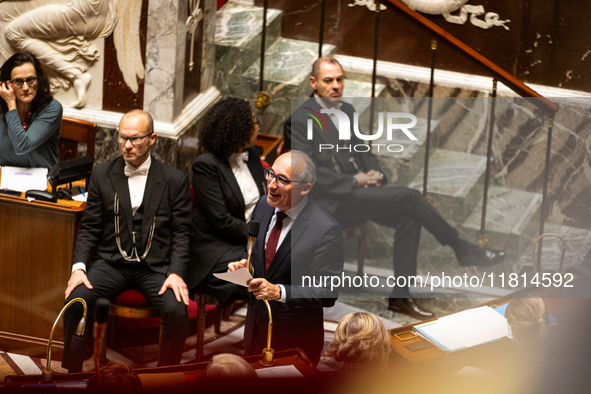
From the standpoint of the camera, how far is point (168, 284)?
11.4ft

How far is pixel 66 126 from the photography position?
4.36 metres

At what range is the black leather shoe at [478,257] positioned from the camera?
4.05 m

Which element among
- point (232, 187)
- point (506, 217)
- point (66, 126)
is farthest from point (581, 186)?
point (66, 126)

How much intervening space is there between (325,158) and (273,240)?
1.13 meters

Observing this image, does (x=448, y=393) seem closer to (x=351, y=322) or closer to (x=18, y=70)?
(x=351, y=322)

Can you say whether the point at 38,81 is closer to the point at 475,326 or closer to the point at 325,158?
the point at 325,158

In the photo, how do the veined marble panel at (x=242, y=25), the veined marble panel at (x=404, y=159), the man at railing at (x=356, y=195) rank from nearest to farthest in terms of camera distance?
the man at railing at (x=356, y=195)
the veined marble panel at (x=404, y=159)
the veined marble panel at (x=242, y=25)

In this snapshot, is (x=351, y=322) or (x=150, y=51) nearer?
(x=351, y=322)

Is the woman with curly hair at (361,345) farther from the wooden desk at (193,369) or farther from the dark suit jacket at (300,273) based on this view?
the dark suit jacket at (300,273)

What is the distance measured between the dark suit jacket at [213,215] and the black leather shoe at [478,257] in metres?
1.28

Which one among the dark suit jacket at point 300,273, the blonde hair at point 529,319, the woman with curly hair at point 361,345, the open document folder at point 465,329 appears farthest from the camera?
the dark suit jacket at point 300,273

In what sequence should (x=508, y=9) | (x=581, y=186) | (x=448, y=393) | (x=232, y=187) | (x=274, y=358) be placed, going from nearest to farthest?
1. (x=448, y=393)
2. (x=274, y=358)
3. (x=232, y=187)
4. (x=581, y=186)
5. (x=508, y=9)

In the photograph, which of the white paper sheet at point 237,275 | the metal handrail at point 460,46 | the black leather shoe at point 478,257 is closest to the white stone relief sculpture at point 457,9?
the metal handrail at point 460,46

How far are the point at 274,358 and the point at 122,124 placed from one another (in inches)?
62.5
